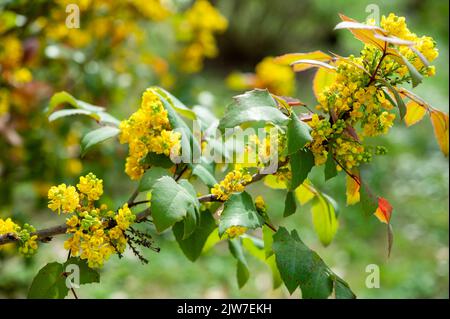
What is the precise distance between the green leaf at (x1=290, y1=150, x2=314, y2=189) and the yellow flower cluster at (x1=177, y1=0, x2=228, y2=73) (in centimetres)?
162

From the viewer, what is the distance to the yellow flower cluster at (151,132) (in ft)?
3.30

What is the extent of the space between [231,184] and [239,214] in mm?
81

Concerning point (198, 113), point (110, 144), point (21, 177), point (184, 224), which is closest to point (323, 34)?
point (110, 144)

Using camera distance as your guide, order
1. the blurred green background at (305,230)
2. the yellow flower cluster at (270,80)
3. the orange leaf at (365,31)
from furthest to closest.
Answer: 1. the yellow flower cluster at (270,80)
2. the blurred green background at (305,230)
3. the orange leaf at (365,31)

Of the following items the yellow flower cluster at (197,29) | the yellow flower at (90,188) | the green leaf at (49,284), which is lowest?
the green leaf at (49,284)

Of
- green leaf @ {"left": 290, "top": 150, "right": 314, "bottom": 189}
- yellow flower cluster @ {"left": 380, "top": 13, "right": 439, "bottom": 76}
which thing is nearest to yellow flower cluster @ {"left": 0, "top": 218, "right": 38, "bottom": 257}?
green leaf @ {"left": 290, "top": 150, "right": 314, "bottom": 189}

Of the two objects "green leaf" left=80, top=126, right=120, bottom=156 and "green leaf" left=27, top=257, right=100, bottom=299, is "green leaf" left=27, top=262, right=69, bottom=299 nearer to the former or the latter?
"green leaf" left=27, top=257, right=100, bottom=299

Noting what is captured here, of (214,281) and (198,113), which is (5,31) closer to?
(198,113)

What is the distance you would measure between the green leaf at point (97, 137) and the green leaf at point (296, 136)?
1.32 ft

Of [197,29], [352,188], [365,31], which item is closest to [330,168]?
[352,188]

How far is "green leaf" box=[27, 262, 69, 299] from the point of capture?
100 centimetres

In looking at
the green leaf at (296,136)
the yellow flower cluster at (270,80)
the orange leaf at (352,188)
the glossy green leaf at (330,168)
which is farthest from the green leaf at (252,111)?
the yellow flower cluster at (270,80)

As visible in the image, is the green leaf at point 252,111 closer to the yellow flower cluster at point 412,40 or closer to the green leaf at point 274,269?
the yellow flower cluster at point 412,40
